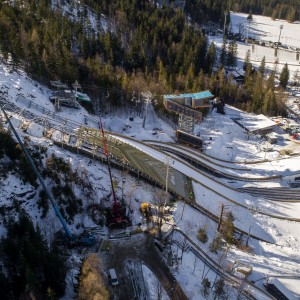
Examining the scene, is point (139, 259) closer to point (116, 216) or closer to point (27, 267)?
point (116, 216)

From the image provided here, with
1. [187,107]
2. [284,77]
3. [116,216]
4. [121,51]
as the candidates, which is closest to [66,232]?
[116,216]

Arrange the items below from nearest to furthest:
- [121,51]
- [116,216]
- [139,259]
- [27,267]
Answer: [27,267] < [139,259] < [116,216] < [121,51]

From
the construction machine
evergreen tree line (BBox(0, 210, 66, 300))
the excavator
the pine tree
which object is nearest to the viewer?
evergreen tree line (BBox(0, 210, 66, 300))

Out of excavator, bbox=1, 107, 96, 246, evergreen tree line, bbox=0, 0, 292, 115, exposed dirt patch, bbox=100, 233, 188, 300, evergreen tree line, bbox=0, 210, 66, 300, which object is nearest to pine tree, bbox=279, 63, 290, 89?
evergreen tree line, bbox=0, 0, 292, 115

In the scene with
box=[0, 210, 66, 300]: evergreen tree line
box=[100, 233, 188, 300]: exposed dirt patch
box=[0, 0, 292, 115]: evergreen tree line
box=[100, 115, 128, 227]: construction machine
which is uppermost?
box=[0, 0, 292, 115]: evergreen tree line

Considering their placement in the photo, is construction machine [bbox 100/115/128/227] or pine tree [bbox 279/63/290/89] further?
pine tree [bbox 279/63/290/89]

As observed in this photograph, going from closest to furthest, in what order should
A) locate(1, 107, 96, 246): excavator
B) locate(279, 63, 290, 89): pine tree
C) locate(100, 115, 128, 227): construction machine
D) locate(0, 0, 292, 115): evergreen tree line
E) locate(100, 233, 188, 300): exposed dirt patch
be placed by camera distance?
1. locate(100, 233, 188, 300): exposed dirt patch
2. locate(1, 107, 96, 246): excavator
3. locate(100, 115, 128, 227): construction machine
4. locate(0, 0, 292, 115): evergreen tree line
5. locate(279, 63, 290, 89): pine tree

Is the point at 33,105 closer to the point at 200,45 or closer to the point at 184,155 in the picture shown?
the point at 184,155

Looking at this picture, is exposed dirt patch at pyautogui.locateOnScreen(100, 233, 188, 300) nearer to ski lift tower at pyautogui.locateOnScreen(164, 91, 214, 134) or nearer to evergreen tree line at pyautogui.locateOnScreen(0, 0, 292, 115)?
ski lift tower at pyautogui.locateOnScreen(164, 91, 214, 134)
